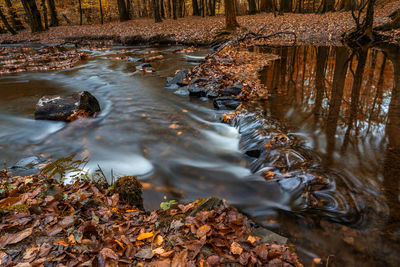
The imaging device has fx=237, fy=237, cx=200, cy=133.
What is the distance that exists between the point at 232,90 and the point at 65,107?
5268 mm

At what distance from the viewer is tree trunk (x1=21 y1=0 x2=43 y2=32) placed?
2834 cm

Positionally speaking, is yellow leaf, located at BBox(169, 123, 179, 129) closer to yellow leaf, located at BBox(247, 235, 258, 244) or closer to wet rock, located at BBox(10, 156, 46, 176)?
wet rock, located at BBox(10, 156, 46, 176)

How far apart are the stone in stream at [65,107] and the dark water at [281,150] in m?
0.31

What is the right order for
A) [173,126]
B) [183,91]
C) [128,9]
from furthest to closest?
[128,9], [183,91], [173,126]

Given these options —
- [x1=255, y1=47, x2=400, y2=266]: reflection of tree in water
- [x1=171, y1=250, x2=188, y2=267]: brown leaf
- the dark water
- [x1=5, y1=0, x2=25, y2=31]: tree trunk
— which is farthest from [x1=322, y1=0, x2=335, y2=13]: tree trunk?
[x1=5, y1=0, x2=25, y2=31]: tree trunk

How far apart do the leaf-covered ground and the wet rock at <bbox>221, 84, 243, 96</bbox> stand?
17.5ft

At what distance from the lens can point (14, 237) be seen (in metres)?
2.37

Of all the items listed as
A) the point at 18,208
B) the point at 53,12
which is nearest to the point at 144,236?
the point at 18,208

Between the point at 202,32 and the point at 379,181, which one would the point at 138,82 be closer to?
the point at 379,181

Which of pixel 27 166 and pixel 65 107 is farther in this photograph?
pixel 65 107

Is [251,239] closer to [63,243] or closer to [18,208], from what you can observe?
[63,243]

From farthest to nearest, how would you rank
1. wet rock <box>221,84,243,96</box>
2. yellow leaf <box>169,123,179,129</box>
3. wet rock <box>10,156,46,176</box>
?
wet rock <box>221,84,243,96</box>, yellow leaf <box>169,123,179,129</box>, wet rock <box>10,156,46,176</box>

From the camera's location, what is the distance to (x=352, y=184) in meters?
3.86

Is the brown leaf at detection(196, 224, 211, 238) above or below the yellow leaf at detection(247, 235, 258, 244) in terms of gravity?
above
